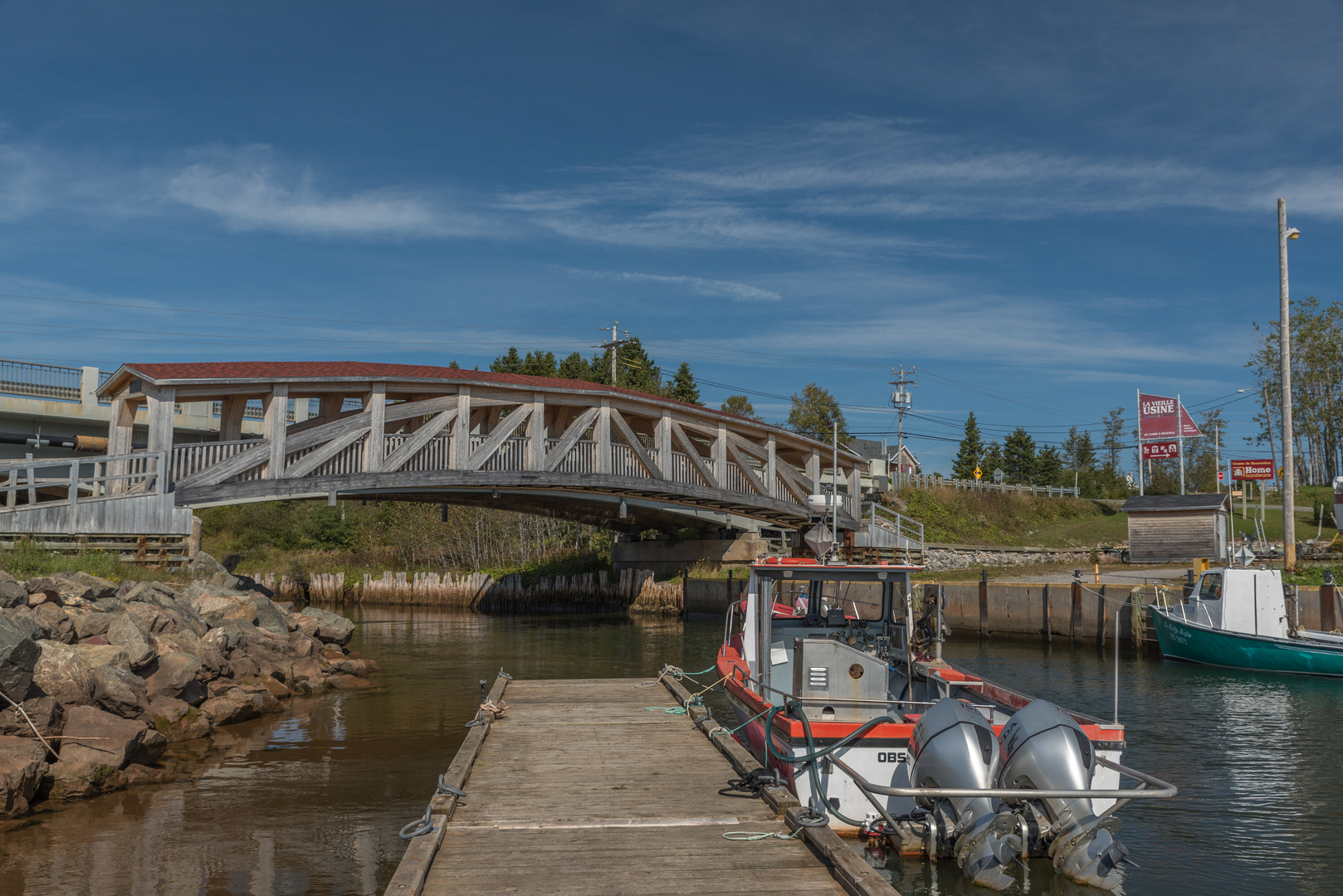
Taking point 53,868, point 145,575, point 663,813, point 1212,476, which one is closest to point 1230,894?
point 663,813

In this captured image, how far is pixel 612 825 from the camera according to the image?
8.65 m

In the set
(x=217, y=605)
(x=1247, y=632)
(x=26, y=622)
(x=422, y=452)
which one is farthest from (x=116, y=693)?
(x=1247, y=632)

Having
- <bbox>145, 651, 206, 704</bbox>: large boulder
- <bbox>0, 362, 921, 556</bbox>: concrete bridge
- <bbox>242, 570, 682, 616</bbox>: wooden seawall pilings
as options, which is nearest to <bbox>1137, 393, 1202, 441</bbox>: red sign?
<bbox>0, 362, 921, 556</bbox>: concrete bridge

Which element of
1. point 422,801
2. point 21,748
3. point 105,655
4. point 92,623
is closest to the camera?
point 21,748

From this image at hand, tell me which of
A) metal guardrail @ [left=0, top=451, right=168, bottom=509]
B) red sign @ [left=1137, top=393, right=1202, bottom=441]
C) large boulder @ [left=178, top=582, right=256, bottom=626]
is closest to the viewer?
large boulder @ [left=178, top=582, right=256, bottom=626]

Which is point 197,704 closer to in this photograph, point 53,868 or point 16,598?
point 16,598

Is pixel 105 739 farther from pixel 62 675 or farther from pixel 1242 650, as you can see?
pixel 1242 650

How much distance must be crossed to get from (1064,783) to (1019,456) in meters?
87.0

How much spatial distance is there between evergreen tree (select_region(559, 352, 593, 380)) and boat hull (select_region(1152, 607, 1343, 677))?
1755 inches

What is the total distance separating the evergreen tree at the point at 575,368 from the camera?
66.0m

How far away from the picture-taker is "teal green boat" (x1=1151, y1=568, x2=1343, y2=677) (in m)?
23.3

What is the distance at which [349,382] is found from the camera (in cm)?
2669

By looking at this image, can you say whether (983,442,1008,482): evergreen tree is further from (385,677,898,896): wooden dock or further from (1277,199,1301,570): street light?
(385,677,898,896): wooden dock

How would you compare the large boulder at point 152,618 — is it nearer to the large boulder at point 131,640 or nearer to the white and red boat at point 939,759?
the large boulder at point 131,640
